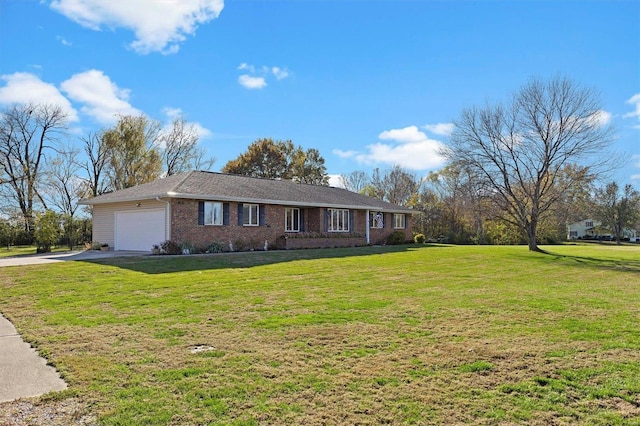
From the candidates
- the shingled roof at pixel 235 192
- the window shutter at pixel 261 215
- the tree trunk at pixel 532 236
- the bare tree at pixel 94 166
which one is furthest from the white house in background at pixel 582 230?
the bare tree at pixel 94 166

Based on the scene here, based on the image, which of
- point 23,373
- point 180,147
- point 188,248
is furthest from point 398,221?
point 23,373

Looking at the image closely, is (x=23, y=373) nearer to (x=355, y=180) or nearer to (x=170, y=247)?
(x=170, y=247)

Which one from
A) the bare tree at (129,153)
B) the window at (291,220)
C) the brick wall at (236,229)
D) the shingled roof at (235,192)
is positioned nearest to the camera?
the brick wall at (236,229)

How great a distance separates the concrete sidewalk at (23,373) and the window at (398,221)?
2782 centimetres

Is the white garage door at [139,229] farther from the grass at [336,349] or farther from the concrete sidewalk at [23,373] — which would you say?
the concrete sidewalk at [23,373]

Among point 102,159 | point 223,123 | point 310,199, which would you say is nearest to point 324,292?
point 310,199

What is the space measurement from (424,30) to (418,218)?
27751 millimetres

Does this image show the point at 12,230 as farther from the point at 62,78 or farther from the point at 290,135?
the point at 290,135

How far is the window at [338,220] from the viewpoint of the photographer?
26.1m

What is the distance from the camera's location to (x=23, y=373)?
4.25 metres

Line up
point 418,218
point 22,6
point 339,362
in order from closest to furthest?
point 339,362 → point 22,6 → point 418,218

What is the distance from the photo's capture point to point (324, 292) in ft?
29.6

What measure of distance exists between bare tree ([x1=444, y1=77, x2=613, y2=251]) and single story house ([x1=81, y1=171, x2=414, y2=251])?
7.75m

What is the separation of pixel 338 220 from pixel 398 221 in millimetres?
7172
